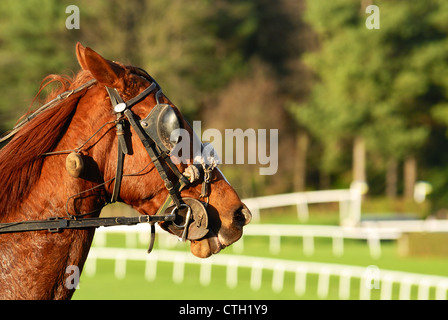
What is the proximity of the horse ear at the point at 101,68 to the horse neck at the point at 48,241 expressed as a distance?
18 centimetres

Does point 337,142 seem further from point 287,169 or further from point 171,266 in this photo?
point 171,266

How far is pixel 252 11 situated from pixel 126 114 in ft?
102

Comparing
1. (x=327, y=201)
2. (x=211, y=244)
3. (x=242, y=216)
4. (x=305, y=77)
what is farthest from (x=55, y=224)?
(x=305, y=77)

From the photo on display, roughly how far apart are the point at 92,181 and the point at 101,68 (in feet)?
1.39

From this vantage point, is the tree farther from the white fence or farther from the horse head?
the horse head

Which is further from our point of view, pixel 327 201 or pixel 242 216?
pixel 327 201

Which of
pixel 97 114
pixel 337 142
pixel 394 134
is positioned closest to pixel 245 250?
pixel 394 134

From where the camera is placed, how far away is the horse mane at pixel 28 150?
266cm

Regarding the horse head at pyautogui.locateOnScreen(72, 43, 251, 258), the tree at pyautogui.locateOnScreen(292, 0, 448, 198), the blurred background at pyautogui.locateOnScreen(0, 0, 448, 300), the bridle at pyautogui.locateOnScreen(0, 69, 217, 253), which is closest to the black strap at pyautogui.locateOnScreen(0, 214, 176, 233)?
the bridle at pyautogui.locateOnScreen(0, 69, 217, 253)

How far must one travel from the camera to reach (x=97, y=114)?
2725 millimetres

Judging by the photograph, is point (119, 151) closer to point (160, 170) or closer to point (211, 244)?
point (160, 170)

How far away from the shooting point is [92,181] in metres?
2.69

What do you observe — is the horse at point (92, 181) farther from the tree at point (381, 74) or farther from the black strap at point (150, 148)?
the tree at point (381, 74)

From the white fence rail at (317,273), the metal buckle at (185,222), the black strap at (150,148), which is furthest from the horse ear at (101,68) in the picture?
the white fence rail at (317,273)
